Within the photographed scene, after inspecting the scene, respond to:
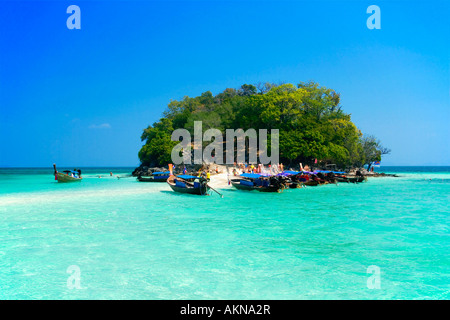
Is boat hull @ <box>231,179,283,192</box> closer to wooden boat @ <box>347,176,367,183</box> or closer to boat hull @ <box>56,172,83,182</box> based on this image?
wooden boat @ <box>347,176,367,183</box>

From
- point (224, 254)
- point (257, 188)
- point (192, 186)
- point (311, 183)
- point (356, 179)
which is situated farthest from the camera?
point (356, 179)

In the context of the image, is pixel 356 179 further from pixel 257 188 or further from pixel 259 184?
pixel 257 188

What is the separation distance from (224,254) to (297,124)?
44473mm

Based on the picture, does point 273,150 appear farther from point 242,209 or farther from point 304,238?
point 304,238

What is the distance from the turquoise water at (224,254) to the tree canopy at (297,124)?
32450 millimetres

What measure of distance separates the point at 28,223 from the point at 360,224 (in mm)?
14454

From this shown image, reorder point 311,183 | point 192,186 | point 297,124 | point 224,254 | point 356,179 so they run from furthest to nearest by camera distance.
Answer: point 297,124, point 356,179, point 311,183, point 192,186, point 224,254

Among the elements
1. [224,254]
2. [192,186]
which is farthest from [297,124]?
[224,254]

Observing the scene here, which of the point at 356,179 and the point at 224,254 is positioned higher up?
the point at 356,179

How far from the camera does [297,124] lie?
50781 millimetres

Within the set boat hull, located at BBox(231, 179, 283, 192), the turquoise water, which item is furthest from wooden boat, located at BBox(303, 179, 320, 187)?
the turquoise water

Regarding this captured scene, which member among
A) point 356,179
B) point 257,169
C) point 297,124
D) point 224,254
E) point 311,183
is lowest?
point 224,254

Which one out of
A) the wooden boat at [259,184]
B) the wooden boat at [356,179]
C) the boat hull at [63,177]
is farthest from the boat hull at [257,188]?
the boat hull at [63,177]

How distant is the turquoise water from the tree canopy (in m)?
32.4
